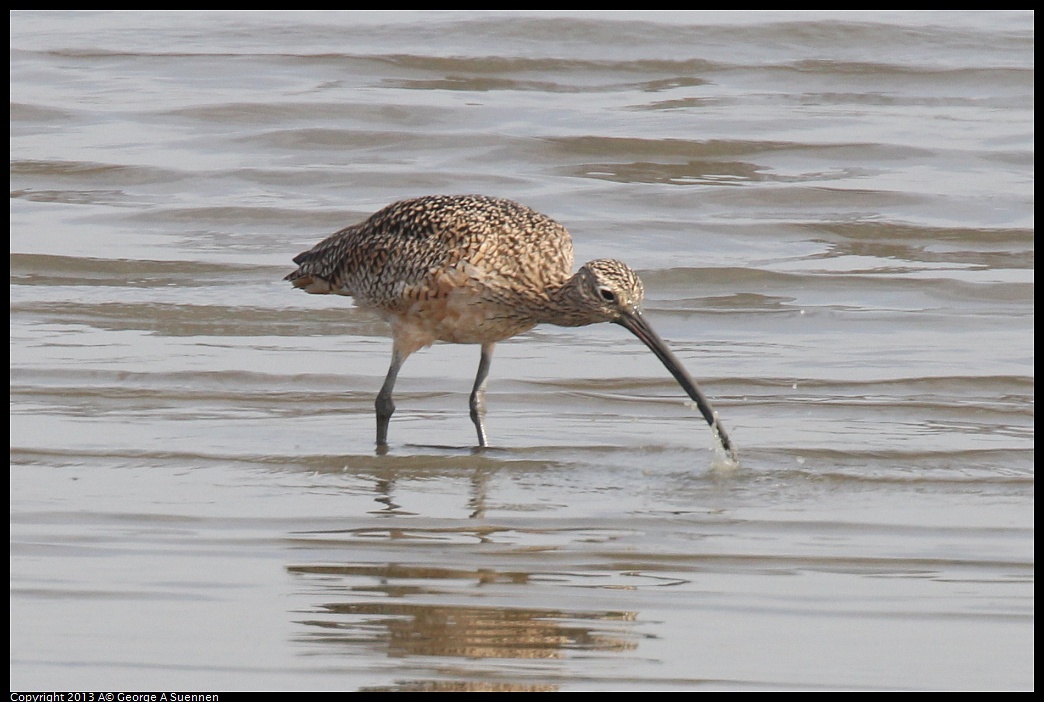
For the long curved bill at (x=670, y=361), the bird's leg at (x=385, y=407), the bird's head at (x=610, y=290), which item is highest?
the bird's head at (x=610, y=290)

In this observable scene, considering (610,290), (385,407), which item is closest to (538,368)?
(385,407)

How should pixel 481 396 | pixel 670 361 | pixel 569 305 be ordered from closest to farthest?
pixel 670 361, pixel 569 305, pixel 481 396

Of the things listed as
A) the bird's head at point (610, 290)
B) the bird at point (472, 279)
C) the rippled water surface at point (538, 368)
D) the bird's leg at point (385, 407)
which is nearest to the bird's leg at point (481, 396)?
the bird at point (472, 279)

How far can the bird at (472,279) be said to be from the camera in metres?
7.95

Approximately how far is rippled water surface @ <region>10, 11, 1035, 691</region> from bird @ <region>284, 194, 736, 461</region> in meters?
0.46

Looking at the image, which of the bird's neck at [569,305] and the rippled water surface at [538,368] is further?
the bird's neck at [569,305]

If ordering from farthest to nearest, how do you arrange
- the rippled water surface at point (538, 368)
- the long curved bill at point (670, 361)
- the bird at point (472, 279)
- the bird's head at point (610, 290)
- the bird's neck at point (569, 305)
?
the bird at point (472, 279) → the bird's neck at point (569, 305) → the bird's head at point (610, 290) → the long curved bill at point (670, 361) → the rippled water surface at point (538, 368)

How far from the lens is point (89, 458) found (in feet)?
24.1

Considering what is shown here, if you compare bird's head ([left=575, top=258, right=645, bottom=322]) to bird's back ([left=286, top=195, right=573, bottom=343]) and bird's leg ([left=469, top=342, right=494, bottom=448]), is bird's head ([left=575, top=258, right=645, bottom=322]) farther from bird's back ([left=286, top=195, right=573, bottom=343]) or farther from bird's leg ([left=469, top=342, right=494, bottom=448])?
bird's leg ([left=469, top=342, right=494, bottom=448])

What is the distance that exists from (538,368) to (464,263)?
153 cm

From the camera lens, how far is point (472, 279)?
7.97m

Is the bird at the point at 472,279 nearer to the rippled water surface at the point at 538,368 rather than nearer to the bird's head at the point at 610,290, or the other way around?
the bird's head at the point at 610,290

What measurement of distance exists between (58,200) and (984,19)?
10.5 meters

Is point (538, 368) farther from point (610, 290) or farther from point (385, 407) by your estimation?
point (610, 290)
